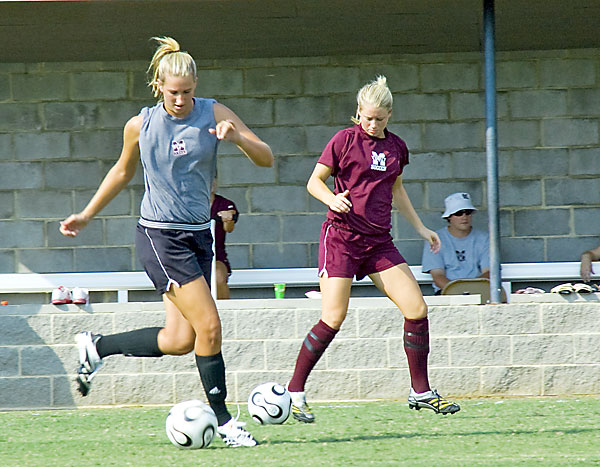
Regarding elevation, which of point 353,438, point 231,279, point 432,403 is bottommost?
point 353,438

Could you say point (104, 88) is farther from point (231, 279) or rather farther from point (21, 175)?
point (231, 279)

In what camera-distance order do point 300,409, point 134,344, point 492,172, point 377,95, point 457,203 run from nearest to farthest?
1. point 134,344
2. point 377,95
3. point 300,409
4. point 492,172
5. point 457,203

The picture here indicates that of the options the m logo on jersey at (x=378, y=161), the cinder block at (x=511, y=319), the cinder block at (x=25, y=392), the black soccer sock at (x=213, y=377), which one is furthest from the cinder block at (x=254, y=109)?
the black soccer sock at (x=213, y=377)

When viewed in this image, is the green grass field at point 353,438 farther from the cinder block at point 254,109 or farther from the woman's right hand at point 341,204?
the cinder block at point 254,109

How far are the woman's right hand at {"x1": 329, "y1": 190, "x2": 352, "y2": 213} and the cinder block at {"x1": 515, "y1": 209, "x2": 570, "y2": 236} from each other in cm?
453

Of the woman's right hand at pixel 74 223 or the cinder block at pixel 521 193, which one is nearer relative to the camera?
the woman's right hand at pixel 74 223

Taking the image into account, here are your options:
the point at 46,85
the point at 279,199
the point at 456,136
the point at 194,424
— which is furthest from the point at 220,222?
the point at 194,424

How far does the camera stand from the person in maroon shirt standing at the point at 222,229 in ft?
29.7

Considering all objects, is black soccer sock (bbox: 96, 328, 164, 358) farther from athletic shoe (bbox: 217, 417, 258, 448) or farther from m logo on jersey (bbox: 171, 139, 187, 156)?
m logo on jersey (bbox: 171, 139, 187, 156)

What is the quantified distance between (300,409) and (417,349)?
74 centimetres

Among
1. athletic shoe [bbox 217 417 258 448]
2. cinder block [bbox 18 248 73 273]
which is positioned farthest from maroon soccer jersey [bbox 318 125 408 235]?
cinder block [bbox 18 248 73 273]

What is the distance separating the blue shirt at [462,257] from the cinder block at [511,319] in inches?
43.3

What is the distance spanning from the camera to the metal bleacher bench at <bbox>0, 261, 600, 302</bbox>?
9508 mm

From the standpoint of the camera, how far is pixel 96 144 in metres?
9.88
